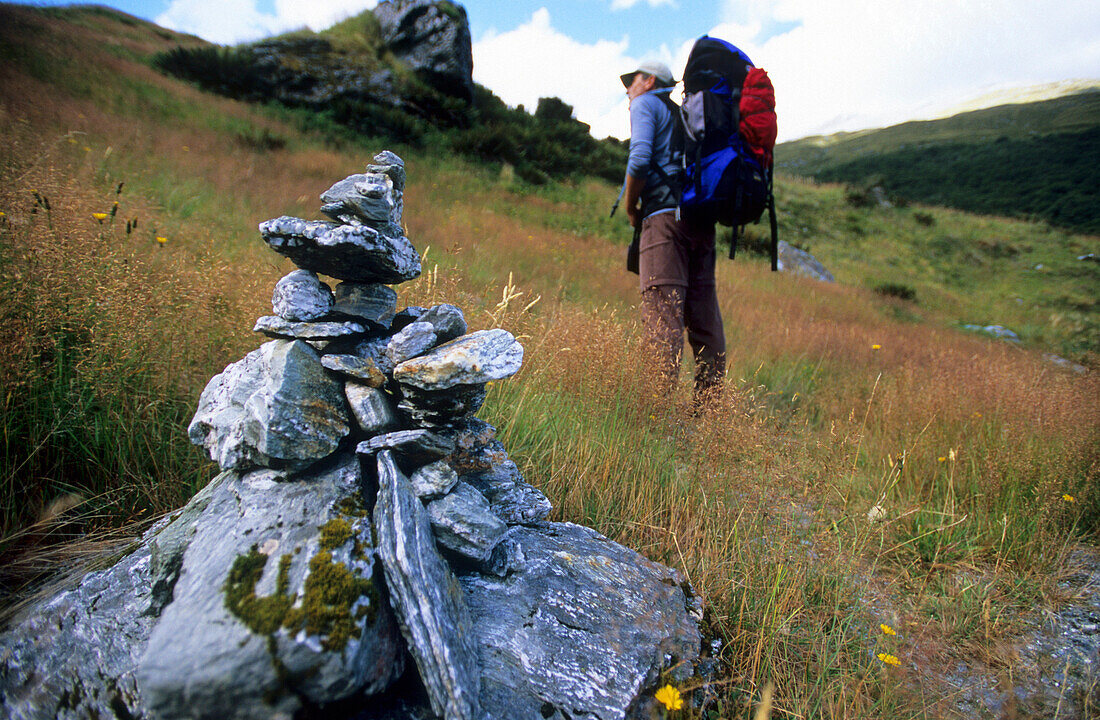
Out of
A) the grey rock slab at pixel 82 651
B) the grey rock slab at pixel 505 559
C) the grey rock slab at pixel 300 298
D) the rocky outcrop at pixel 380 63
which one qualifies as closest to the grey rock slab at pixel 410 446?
the grey rock slab at pixel 505 559

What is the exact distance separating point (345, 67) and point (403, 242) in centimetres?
1646

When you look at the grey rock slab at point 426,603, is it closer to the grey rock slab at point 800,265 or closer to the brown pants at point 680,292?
the brown pants at point 680,292

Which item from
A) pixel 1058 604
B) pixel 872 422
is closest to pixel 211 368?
pixel 1058 604

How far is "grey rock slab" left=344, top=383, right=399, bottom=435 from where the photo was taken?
1.50m

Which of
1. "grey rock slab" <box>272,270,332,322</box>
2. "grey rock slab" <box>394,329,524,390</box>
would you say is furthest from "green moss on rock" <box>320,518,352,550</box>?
"grey rock slab" <box>272,270,332,322</box>

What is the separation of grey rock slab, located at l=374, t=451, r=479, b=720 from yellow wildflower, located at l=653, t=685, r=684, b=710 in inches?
19.0

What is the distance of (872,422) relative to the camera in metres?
4.16

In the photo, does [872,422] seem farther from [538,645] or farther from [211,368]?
[211,368]

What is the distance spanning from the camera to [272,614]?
1041 mm

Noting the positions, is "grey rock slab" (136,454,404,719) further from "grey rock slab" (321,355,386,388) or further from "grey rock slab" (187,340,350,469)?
"grey rock slab" (321,355,386,388)

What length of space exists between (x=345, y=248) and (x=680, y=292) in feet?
→ 7.58

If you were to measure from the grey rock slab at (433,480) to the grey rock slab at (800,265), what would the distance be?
13480 mm

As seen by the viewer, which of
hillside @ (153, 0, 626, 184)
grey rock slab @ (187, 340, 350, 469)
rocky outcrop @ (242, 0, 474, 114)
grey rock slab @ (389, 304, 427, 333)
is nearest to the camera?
grey rock slab @ (187, 340, 350, 469)

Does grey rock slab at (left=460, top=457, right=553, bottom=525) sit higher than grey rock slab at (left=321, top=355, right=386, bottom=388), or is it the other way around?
grey rock slab at (left=321, top=355, right=386, bottom=388)
